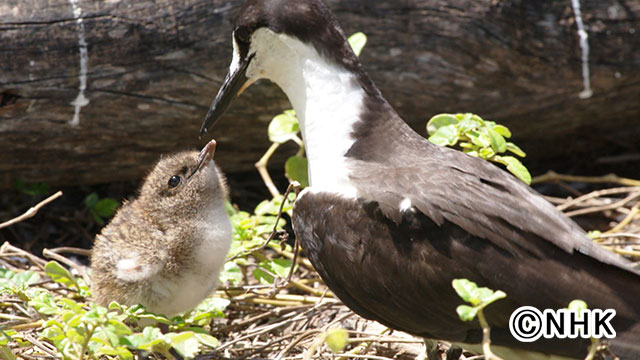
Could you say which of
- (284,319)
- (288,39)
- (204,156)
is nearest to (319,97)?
(288,39)

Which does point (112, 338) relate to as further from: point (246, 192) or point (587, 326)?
point (246, 192)

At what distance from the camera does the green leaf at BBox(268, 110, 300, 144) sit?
4.15 m

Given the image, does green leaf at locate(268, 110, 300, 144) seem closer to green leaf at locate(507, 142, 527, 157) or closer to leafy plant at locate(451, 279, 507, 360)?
green leaf at locate(507, 142, 527, 157)

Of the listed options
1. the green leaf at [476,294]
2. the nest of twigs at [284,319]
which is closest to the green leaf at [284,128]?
→ the nest of twigs at [284,319]

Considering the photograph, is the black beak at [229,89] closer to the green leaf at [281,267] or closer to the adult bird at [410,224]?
the adult bird at [410,224]

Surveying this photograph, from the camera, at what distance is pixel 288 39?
341cm

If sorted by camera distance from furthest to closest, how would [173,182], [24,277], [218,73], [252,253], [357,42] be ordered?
[218,73] < [357,42] < [252,253] < [24,277] < [173,182]

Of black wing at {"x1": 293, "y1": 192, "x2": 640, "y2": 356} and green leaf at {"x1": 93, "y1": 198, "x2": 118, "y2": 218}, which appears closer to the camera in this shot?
black wing at {"x1": 293, "y1": 192, "x2": 640, "y2": 356}

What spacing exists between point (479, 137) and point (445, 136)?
0.15m

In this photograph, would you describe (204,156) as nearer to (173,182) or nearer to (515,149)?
(173,182)

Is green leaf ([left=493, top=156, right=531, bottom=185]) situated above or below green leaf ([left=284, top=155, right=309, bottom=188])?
above

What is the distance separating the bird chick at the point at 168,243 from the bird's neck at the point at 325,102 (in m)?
0.49
